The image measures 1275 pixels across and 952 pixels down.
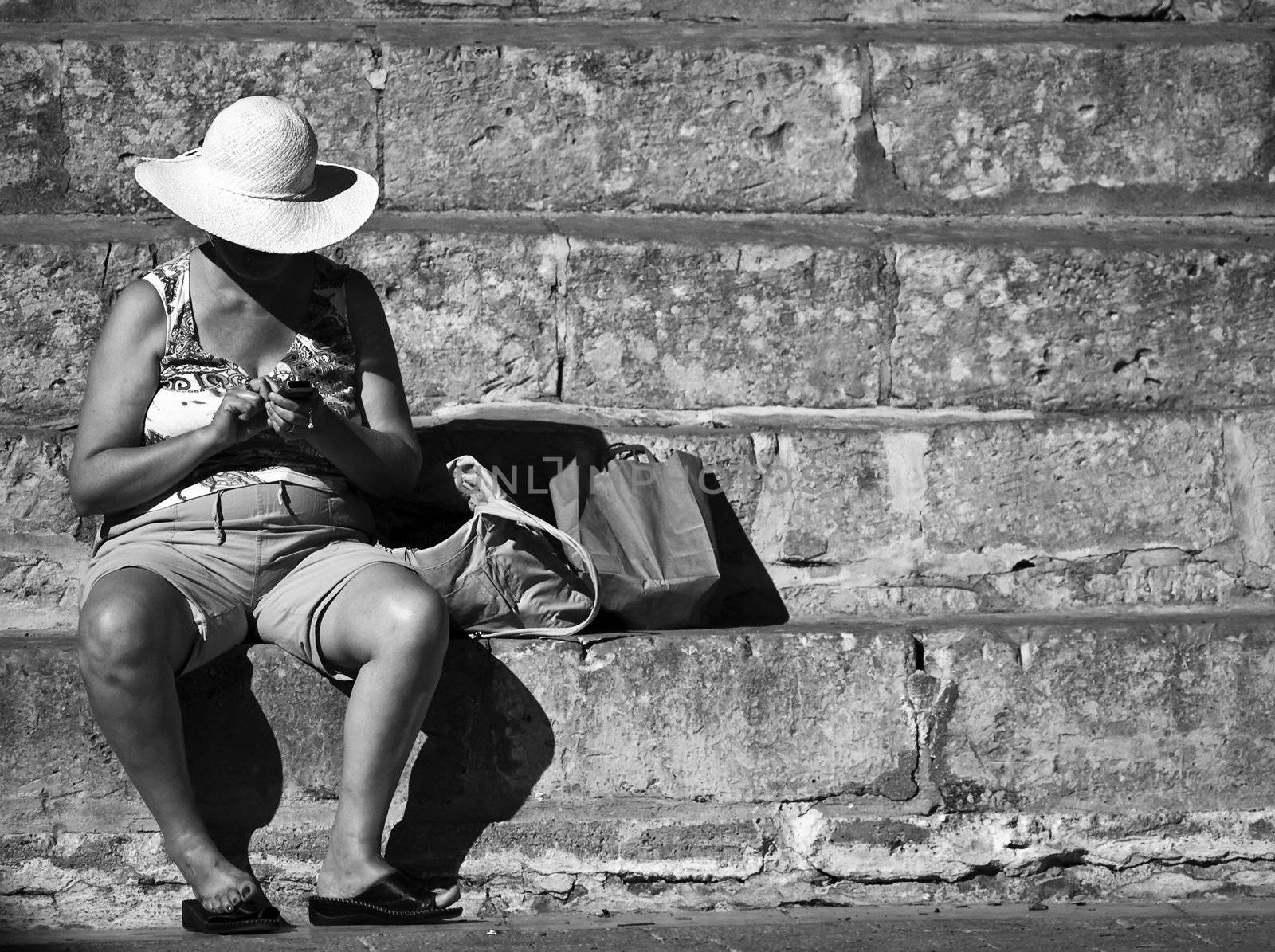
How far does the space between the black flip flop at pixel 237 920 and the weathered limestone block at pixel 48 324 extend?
1456 millimetres

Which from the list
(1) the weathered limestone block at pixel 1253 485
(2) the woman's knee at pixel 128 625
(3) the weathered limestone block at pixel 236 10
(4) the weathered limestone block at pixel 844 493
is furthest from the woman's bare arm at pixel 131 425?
(1) the weathered limestone block at pixel 1253 485

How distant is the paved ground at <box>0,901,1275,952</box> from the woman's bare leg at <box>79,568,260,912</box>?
0.16m

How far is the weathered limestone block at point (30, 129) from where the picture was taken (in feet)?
13.1

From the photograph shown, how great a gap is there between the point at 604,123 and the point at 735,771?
189 centimetres

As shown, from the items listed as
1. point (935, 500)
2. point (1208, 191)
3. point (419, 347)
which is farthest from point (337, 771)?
point (1208, 191)

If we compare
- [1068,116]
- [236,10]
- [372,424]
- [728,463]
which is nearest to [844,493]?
[728,463]

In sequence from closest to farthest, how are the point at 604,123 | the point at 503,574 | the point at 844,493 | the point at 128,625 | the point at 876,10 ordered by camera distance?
the point at 128,625 < the point at 503,574 < the point at 844,493 < the point at 604,123 < the point at 876,10

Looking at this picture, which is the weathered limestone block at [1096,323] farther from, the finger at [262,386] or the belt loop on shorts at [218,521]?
the belt loop on shorts at [218,521]

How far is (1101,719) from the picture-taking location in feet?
10.9

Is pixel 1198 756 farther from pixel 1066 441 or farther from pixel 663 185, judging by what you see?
pixel 663 185

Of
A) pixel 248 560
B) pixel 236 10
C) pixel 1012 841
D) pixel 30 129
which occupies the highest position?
pixel 236 10

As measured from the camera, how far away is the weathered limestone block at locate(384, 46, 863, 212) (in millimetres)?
4098

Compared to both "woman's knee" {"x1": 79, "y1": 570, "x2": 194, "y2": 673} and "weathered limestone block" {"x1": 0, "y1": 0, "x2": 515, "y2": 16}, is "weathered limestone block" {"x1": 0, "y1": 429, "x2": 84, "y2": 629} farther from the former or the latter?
"weathered limestone block" {"x1": 0, "y1": 0, "x2": 515, "y2": 16}

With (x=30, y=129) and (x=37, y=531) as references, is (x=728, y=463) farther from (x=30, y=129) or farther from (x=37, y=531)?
(x=30, y=129)
